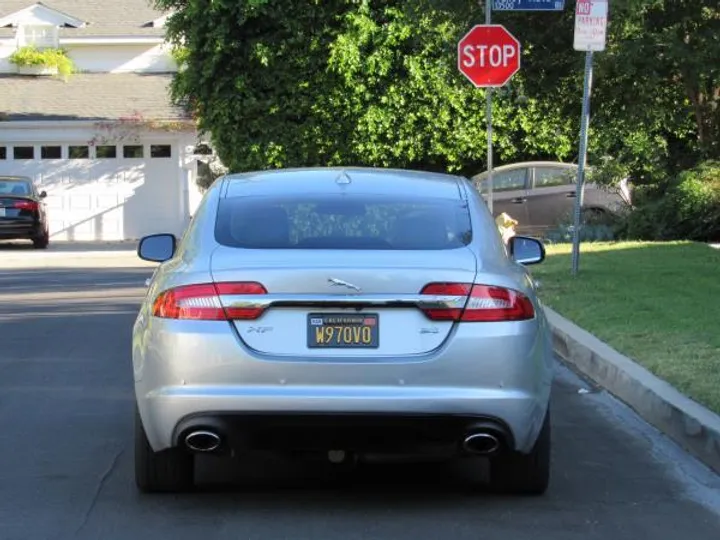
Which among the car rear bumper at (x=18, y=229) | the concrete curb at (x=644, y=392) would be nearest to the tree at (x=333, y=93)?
the car rear bumper at (x=18, y=229)

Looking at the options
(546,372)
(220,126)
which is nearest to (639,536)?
(546,372)

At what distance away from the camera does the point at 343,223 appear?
594cm

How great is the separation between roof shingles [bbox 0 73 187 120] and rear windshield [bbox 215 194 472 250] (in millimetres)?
24894

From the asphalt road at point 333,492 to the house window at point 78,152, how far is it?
2229cm

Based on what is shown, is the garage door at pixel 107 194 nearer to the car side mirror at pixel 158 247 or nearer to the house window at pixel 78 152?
the house window at pixel 78 152

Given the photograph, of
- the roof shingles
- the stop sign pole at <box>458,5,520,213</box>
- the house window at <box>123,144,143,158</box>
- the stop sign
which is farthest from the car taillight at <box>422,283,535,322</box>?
the house window at <box>123,144,143,158</box>

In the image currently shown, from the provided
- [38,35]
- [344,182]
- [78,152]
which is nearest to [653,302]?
[344,182]

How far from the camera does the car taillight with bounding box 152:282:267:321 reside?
17.4ft

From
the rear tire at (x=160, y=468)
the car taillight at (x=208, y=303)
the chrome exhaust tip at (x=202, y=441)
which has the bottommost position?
the rear tire at (x=160, y=468)

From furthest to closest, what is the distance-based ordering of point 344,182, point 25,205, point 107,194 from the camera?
point 107,194, point 25,205, point 344,182

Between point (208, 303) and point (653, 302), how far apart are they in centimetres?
714

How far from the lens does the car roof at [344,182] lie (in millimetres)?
6305

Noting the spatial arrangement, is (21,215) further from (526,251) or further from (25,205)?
(526,251)

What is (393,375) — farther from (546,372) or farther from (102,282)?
(102,282)
